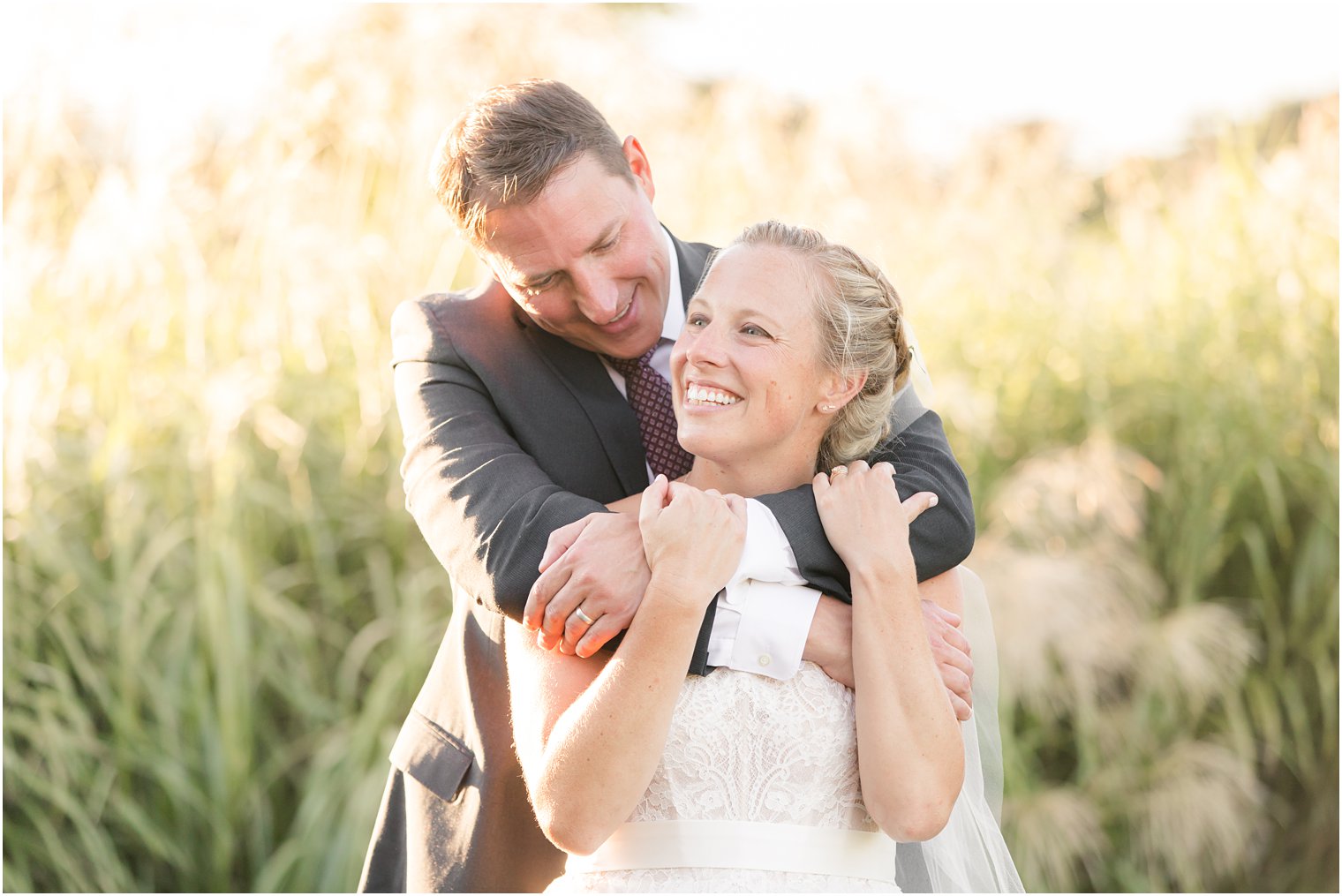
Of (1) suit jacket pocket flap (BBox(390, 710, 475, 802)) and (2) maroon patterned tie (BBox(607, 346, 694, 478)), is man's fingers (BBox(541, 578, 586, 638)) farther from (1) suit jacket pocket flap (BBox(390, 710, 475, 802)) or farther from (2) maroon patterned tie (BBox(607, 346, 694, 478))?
(1) suit jacket pocket flap (BBox(390, 710, 475, 802))

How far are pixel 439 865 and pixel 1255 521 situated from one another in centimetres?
332

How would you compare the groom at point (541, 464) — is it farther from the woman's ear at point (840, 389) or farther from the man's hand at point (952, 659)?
the woman's ear at point (840, 389)

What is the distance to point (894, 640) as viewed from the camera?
2010 millimetres

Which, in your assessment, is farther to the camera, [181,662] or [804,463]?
Result: [181,662]

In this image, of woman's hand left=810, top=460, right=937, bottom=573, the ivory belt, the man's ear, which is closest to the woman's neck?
woman's hand left=810, top=460, right=937, bottom=573

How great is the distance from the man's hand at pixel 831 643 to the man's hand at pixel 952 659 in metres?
0.14

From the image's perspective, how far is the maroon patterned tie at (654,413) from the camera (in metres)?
2.55

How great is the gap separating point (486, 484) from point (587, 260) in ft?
1.69

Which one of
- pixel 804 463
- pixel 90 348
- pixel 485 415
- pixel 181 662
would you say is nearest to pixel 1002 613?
pixel 804 463

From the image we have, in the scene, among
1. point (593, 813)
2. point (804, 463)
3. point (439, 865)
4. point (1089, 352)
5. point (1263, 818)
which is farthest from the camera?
point (1089, 352)

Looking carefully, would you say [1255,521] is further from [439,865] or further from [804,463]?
[439,865]

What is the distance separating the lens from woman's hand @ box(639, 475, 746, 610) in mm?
1961

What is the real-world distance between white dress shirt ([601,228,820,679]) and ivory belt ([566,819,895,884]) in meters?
0.27

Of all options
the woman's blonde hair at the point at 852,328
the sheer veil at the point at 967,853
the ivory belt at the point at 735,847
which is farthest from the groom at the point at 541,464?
the sheer veil at the point at 967,853
